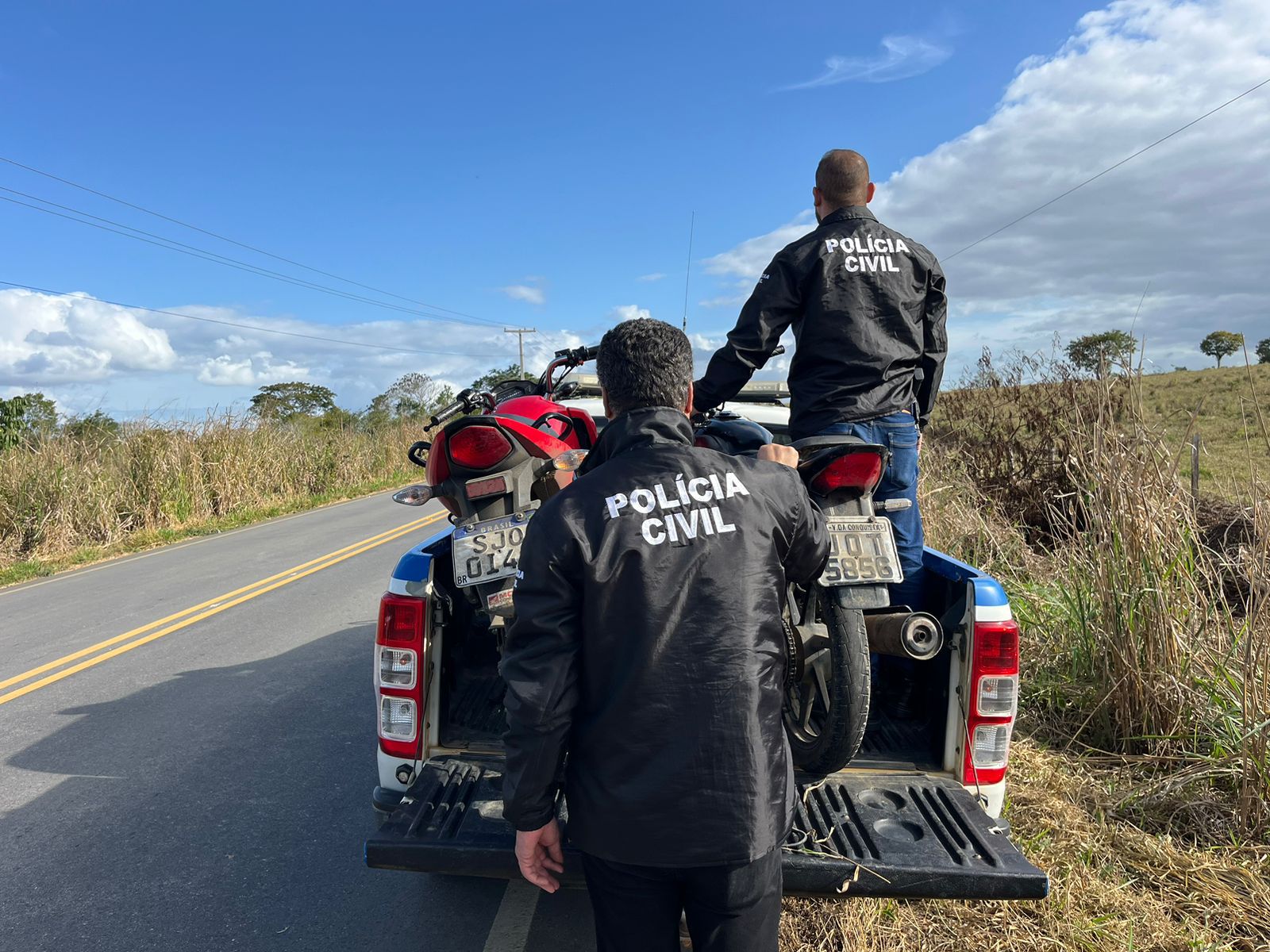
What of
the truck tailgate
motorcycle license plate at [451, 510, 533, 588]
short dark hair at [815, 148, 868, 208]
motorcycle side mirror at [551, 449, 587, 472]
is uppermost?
short dark hair at [815, 148, 868, 208]

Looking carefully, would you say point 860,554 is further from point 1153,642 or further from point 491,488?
point 1153,642

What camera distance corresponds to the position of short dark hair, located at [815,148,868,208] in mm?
3682

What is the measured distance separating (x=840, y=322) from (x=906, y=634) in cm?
133

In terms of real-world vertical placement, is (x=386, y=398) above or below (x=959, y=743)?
above

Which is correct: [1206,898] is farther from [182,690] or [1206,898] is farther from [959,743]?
[182,690]

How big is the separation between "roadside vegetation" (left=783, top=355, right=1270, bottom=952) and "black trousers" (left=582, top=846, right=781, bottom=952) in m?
1.10

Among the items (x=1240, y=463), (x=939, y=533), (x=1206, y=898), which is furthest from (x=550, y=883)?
(x=1240, y=463)

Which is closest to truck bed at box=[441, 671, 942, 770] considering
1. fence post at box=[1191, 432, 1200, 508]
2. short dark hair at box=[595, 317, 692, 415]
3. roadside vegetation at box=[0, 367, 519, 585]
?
short dark hair at box=[595, 317, 692, 415]

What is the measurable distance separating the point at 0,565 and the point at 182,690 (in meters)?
8.91

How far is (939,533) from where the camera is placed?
24.1 ft

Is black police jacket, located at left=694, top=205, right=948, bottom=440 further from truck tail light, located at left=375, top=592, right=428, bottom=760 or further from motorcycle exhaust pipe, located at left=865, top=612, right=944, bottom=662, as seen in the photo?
truck tail light, located at left=375, top=592, right=428, bottom=760

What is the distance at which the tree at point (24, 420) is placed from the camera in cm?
1481

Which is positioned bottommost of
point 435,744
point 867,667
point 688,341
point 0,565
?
point 0,565

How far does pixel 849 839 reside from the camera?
2.54 m
